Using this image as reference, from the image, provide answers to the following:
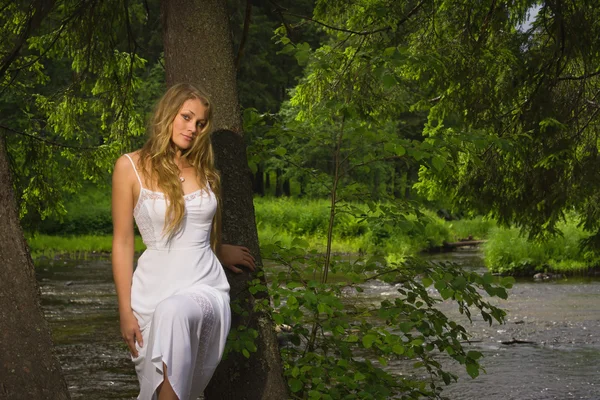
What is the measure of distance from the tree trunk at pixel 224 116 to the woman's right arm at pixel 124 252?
1.37m

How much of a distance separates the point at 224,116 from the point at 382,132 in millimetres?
1142

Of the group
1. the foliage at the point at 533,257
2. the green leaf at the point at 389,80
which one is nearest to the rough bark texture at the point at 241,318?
the green leaf at the point at 389,80

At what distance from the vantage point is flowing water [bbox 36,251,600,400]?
32.9 ft

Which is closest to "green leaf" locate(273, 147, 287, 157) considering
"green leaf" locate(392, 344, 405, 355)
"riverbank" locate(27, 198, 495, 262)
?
"green leaf" locate(392, 344, 405, 355)

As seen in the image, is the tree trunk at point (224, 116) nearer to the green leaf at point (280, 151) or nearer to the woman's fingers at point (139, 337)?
the green leaf at point (280, 151)

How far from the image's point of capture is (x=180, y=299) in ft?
13.9

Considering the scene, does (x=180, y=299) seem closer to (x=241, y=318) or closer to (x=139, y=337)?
(x=139, y=337)

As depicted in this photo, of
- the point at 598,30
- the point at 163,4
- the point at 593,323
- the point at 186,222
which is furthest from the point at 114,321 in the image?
the point at 186,222

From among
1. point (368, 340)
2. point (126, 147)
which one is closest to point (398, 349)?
point (368, 340)

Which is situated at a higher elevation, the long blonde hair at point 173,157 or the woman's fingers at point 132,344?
the long blonde hair at point 173,157

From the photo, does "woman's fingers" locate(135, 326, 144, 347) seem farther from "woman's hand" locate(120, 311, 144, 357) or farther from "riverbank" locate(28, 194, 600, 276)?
"riverbank" locate(28, 194, 600, 276)

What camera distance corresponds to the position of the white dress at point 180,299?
164 inches

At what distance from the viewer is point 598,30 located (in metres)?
9.72

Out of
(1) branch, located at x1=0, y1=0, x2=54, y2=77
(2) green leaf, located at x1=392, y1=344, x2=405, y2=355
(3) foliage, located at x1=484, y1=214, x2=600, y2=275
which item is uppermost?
(1) branch, located at x1=0, y1=0, x2=54, y2=77
